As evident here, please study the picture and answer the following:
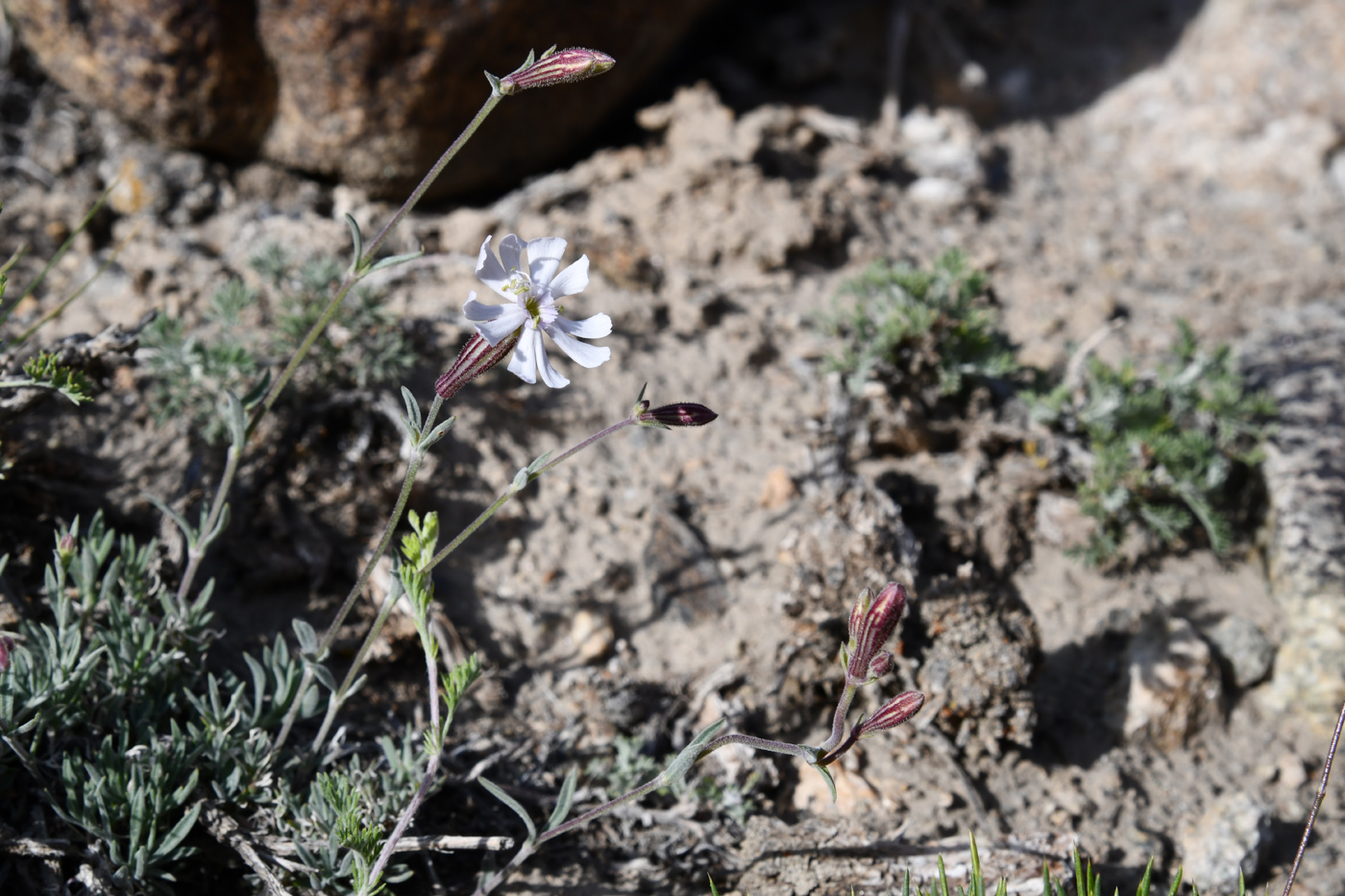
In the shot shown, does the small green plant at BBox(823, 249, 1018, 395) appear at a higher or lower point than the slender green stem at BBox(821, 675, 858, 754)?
higher

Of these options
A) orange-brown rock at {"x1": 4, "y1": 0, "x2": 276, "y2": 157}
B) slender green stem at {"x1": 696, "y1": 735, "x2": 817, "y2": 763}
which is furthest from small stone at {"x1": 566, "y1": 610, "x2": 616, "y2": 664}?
orange-brown rock at {"x1": 4, "y1": 0, "x2": 276, "y2": 157}

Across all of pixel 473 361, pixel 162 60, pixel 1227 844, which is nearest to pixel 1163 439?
pixel 1227 844

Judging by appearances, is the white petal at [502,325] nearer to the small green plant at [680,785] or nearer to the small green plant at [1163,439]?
the small green plant at [680,785]

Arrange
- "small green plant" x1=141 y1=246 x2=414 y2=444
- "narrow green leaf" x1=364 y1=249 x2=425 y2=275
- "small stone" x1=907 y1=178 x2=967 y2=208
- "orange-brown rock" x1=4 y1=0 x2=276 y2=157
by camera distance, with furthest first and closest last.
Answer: "small stone" x1=907 y1=178 x2=967 y2=208 → "orange-brown rock" x1=4 y1=0 x2=276 y2=157 → "small green plant" x1=141 y1=246 x2=414 y2=444 → "narrow green leaf" x1=364 y1=249 x2=425 y2=275

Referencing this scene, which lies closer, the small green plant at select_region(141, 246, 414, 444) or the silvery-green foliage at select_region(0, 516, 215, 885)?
the silvery-green foliage at select_region(0, 516, 215, 885)

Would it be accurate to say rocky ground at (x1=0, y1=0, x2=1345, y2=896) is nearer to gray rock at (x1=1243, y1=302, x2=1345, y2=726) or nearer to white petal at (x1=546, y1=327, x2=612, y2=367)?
gray rock at (x1=1243, y1=302, x2=1345, y2=726)

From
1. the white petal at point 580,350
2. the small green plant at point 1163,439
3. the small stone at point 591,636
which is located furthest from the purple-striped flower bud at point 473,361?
the small green plant at point 1163,439
